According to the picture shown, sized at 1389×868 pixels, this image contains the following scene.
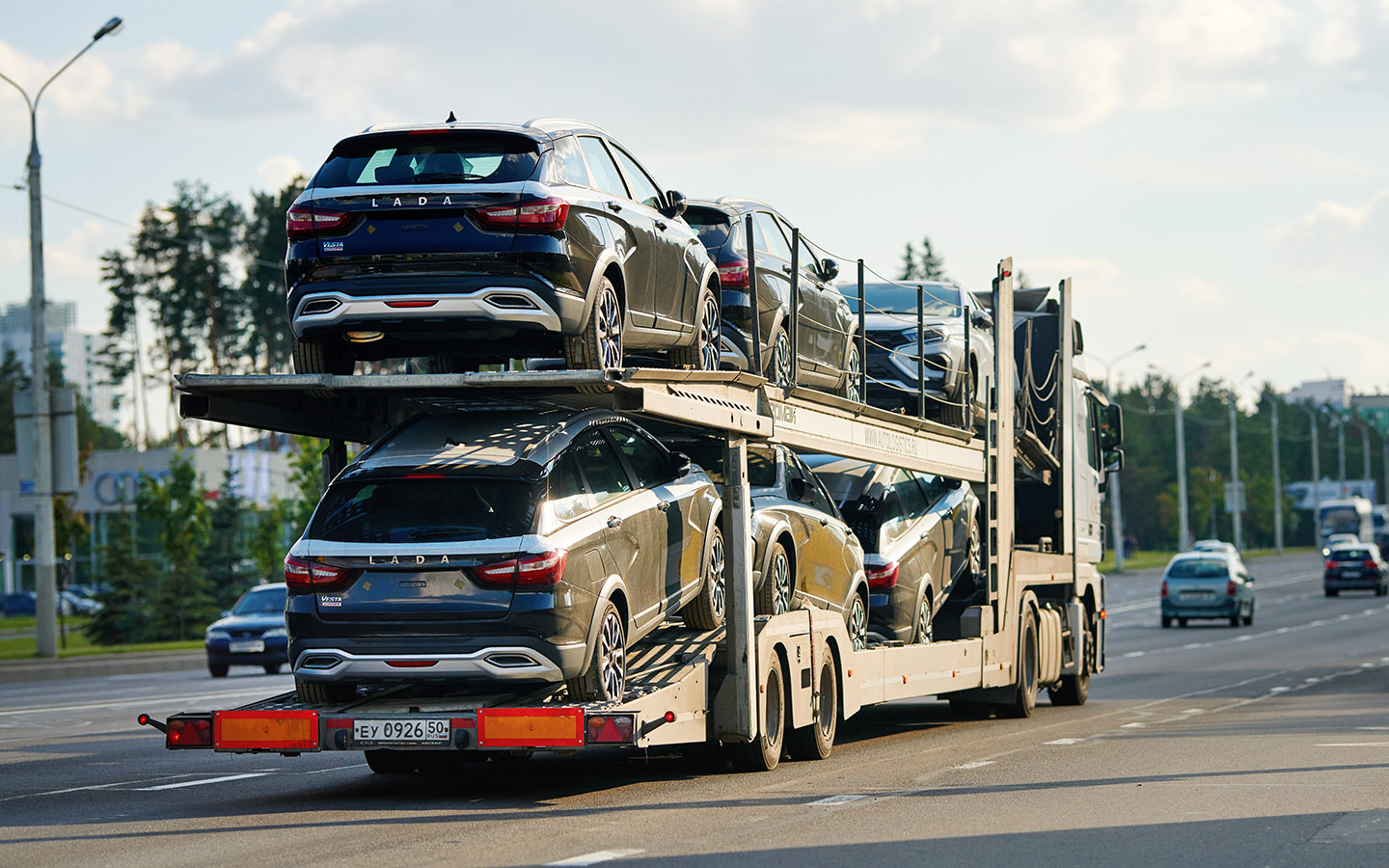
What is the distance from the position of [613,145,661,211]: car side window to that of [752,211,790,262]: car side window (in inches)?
57.6

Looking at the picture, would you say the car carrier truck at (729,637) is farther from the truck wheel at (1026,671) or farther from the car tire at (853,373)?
the car tire at (853,373)

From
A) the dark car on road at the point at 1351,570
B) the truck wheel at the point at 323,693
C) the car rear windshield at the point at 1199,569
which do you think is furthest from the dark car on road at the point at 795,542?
the dark car on road at the point at 1351,570

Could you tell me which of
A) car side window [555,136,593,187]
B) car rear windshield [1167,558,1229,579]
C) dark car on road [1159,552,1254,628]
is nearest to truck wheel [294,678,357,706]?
car side window [555,136,593,187]

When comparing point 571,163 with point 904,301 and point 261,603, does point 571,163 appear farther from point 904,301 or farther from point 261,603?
point 261,603

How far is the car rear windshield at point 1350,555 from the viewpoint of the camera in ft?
183

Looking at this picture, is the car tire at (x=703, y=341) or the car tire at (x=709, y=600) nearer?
the car tire at (x=709, y=600)

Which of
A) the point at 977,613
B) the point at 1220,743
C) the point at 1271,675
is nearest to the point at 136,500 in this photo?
the point at 1271,675

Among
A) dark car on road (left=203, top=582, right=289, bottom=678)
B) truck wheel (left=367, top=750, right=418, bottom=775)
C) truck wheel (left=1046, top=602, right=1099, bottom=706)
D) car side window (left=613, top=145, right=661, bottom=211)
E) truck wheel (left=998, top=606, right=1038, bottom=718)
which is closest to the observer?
car side window (left=613, top=145, right=661, bottom=211)

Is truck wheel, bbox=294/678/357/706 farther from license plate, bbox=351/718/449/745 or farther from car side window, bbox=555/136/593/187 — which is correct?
car side window, bbox=555/136/593/187

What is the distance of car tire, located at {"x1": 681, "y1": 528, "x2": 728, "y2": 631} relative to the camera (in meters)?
11.0

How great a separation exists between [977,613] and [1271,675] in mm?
9533

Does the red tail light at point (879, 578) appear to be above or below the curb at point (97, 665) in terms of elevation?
above

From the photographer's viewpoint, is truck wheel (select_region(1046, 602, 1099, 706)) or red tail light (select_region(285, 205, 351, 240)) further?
truck wheel (select_region(1046, 602, 1099, 706))

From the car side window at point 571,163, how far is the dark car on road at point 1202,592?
31492 mm
